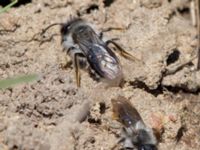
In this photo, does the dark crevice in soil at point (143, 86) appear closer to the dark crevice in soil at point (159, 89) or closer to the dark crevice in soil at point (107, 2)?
the dark crevice in soil at point (159, 89)

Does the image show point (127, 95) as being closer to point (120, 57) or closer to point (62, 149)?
point (120, 57)

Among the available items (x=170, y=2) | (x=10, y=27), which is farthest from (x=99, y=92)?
(x=170, y=2)

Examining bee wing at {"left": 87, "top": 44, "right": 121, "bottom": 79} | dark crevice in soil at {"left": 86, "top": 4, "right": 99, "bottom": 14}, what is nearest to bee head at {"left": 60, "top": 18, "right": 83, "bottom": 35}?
dark crevice in soil at {"left": 86, "top": 4, "right": 99, "bottom": 14}

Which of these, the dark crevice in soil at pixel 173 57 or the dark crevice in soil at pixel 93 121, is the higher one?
the dark crevice in soil at pixel 173 57

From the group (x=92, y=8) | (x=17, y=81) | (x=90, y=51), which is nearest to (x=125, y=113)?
(x=90, y=51)

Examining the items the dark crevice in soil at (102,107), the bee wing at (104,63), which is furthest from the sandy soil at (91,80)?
the bee wing at (104,63)

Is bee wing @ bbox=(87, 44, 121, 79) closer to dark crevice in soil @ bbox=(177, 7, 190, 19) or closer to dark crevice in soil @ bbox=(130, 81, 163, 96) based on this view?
dark crevice in soil @ bbox=(130, 81, 163, 96)
